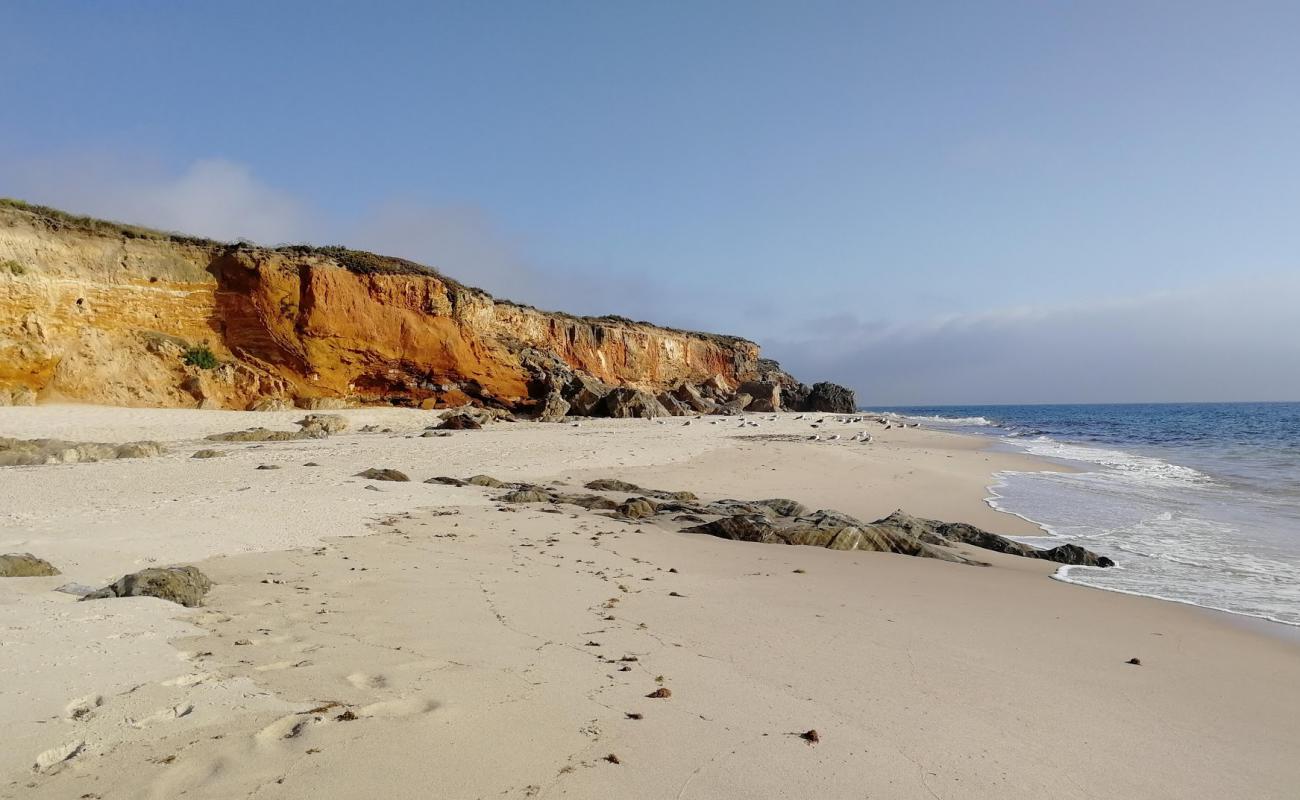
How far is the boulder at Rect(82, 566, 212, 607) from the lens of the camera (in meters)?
4.43

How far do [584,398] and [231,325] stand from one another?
1467cm

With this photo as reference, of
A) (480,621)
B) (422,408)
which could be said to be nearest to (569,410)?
(422,408)

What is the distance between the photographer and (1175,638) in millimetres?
5004

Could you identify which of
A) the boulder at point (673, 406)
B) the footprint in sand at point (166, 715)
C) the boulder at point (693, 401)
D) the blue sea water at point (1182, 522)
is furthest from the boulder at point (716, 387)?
the footprint in sand at point (166, 715)

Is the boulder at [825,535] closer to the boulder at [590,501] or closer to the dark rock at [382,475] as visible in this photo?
the boulder at [590,501]

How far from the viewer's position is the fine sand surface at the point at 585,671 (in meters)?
2.64

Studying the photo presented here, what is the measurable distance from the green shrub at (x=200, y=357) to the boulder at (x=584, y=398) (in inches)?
563

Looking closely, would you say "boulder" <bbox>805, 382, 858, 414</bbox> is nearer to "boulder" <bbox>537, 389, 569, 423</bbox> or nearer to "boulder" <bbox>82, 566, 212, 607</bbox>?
"boulder" <bbox>537, 389, 569, 423</bbox>

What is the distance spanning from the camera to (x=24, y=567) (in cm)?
489

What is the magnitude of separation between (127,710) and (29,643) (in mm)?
1173

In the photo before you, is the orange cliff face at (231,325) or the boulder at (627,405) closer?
the orange cliff face at (231,325)

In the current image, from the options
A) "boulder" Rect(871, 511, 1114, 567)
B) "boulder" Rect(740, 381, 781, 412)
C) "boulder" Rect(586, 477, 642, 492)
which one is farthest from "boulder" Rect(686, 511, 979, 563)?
"boulder" Rect(740, 381, 781, 412)

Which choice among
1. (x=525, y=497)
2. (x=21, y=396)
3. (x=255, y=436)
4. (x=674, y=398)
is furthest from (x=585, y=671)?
(x=674, y=398)

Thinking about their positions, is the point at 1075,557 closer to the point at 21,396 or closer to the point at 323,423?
the point at 323,423
